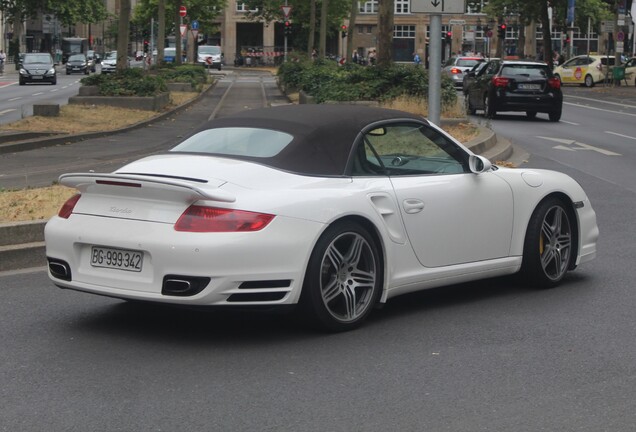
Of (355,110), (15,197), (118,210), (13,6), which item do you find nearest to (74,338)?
(118,210)

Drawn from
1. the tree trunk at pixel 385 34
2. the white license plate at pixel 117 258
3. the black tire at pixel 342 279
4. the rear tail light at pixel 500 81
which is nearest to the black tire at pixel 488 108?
the rear tail light at pixel 500 81

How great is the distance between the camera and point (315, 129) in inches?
299

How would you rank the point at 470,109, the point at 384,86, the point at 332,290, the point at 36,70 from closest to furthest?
the point at 332,290, the point at 384,86, the point at 470,109, the point at 36,70

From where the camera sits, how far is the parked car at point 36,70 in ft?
204

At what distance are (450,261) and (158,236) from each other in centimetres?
221

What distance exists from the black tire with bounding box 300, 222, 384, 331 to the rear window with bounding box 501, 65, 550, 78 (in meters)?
25.6

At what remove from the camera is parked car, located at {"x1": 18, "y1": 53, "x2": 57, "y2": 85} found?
204ft

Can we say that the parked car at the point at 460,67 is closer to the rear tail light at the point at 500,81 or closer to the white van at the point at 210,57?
the rear tail light at the point at 500,81

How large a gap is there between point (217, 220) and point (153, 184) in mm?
437

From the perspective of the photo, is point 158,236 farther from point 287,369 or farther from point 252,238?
point 287,369

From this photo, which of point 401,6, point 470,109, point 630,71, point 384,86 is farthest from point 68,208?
point 401,6

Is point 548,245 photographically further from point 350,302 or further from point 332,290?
point 332,290

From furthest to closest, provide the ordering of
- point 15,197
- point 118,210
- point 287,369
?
point 15,197, point 118,210, point 287,369

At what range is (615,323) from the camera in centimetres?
767
